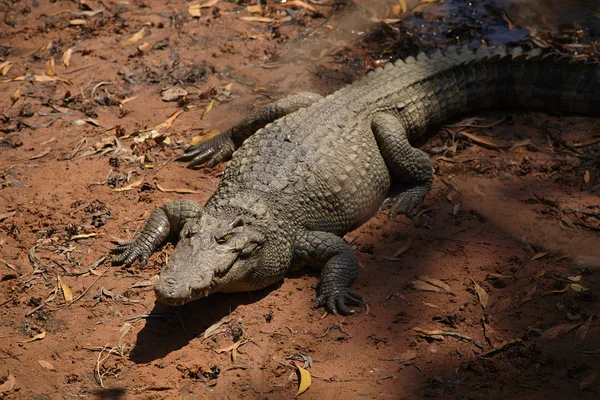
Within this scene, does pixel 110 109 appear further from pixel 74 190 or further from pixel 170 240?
pixel 170 240

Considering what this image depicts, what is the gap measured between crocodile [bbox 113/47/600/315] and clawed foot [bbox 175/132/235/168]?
1 cm

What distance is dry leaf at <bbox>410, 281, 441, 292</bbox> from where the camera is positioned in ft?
15.9

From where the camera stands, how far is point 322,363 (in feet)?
14.0

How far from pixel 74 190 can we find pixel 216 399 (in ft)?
9.04

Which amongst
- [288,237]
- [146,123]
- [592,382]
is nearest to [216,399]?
[288,237]

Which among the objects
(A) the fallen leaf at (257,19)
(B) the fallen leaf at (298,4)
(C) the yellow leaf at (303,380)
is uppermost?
(B) the fallen leaf at (298,4)

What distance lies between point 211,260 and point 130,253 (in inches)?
38.9

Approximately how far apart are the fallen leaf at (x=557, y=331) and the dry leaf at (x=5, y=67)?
653 cm

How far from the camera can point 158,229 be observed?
17.4ft

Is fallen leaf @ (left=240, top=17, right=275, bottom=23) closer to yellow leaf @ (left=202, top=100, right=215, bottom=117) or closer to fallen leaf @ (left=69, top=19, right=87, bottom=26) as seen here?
yellow leaf @ (left=202, top=100, right=215, bottom=117)

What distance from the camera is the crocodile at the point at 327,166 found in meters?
4.74

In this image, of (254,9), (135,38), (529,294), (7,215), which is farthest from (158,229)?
(254,9)

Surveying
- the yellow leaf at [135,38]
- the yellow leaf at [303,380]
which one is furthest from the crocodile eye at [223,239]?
the yellow leaf at [135,38]

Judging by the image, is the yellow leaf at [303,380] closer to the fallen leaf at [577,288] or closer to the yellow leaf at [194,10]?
the fallen leaf at [577,288]
